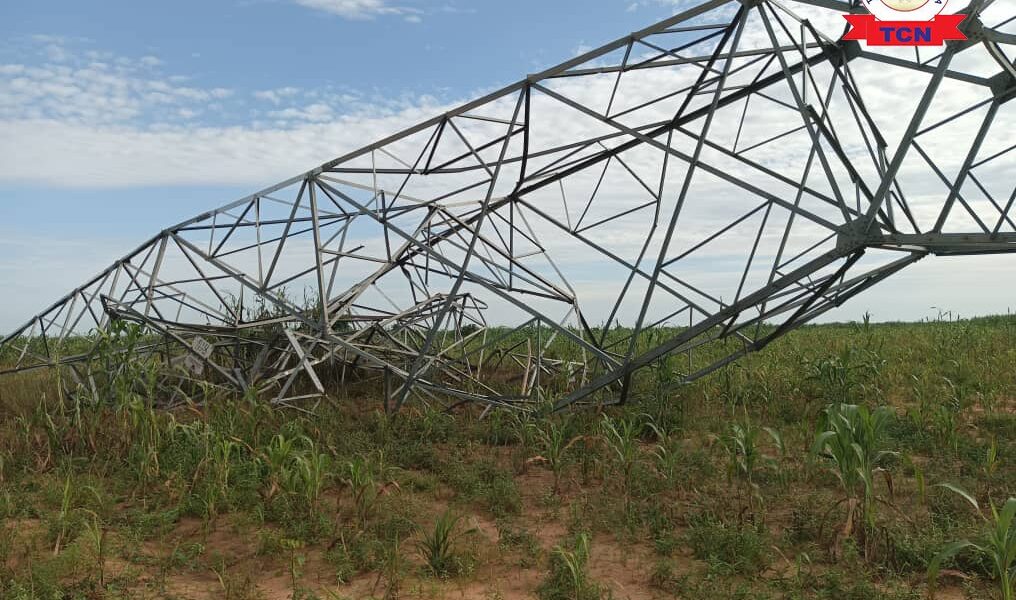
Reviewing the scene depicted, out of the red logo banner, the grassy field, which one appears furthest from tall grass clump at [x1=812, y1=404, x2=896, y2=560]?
the red logo banner

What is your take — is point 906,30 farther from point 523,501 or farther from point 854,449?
point 523,501

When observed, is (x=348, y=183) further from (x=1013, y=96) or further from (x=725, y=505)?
(x=1013, y=96)

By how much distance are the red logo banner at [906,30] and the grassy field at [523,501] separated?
3.55 metres

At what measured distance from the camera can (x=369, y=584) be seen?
478 cm

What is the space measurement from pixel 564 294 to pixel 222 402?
5421 mm

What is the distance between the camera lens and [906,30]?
6.73 meters

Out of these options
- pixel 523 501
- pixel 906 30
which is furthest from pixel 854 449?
pixel 906 30

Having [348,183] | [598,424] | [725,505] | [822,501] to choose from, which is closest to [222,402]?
[348,183]

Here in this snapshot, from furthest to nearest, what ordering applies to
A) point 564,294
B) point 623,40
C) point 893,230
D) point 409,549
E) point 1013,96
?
point 564,294
point 623,40
point 893,230
point 1013,96
point 409,549

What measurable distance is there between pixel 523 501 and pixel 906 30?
5815mm

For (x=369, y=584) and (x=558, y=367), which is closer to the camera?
(x=369, y=584)

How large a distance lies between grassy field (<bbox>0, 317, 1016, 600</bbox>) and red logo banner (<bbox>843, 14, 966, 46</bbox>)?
3.55 meters

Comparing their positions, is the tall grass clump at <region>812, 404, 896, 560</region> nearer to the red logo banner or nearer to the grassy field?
the grassy field

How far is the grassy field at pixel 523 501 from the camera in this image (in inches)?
Answer: 188
